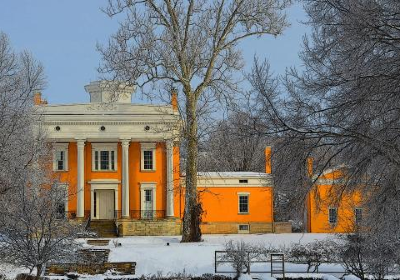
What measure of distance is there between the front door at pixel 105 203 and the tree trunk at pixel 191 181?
10.9m

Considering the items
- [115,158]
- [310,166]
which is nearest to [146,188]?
[115,158]

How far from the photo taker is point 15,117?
32969 millimetres

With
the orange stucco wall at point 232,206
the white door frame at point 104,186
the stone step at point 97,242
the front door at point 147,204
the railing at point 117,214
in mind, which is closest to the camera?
the stone step at point 97,242

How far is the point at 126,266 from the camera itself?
26.6 m

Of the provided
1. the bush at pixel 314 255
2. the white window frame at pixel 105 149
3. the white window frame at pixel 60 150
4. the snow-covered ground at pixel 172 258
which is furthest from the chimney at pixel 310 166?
the white window frame at pixel 60 150

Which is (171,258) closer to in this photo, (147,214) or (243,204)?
(147,214)

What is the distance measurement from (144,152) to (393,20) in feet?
114

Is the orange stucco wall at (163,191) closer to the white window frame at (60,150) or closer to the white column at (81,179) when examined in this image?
the white window frame at (60,150)

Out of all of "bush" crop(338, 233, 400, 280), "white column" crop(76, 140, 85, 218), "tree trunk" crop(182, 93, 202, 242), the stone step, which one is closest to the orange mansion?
"white column" crop(76, 140, 85, 218)

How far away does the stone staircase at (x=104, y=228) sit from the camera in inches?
1667

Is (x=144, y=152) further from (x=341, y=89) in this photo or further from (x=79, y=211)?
(x=341, y=89)

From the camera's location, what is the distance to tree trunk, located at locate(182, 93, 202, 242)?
35.3 m

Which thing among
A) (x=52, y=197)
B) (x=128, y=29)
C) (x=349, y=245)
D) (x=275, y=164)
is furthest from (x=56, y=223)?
(x=128, y=29)

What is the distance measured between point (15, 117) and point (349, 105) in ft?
75.3
